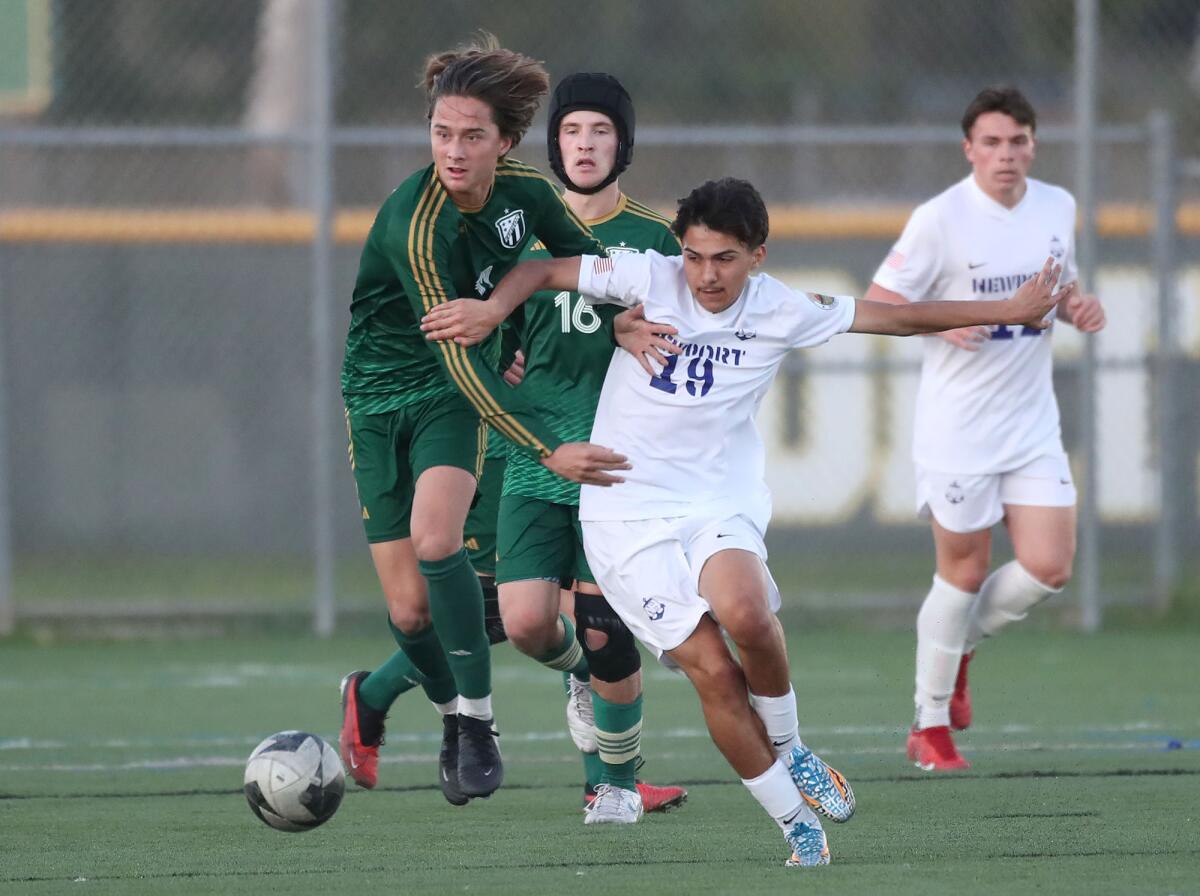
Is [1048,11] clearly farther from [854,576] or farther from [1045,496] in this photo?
[1045,496]

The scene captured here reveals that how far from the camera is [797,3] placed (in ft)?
80.4

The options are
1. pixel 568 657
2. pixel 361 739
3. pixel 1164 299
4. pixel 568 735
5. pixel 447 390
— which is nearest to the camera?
pixel 447 390

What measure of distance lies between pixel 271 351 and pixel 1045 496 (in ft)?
21.7

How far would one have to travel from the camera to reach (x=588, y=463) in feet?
15.9

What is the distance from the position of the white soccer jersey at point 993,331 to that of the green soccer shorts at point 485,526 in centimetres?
→ 147

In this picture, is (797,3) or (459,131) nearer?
(459,131)

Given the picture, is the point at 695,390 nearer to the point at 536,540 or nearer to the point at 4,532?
the point at 536,540

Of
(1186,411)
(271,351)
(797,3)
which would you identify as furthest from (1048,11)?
(271,351)

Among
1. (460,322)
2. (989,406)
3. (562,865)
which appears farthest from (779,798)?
(989,406)

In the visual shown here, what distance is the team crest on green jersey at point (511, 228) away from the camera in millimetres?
5504

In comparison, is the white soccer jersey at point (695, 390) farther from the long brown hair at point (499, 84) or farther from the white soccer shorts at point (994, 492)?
the white soccer shorts at point (994, 492)

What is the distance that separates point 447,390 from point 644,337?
98 centimetres

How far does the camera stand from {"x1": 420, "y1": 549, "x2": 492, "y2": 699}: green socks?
579 centimetres

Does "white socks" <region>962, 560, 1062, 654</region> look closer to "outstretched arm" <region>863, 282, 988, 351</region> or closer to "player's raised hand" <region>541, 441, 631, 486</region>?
"outstretched arm" <region>863, 282, 988, 351</region>
